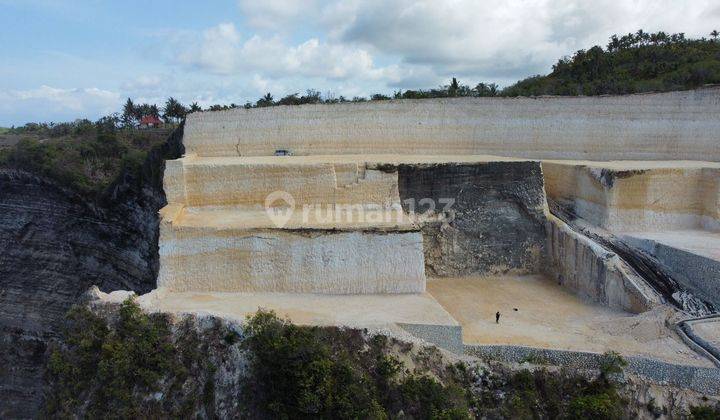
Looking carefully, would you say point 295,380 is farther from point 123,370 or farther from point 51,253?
point 51,253

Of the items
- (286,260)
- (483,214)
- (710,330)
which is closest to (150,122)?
(286,260)

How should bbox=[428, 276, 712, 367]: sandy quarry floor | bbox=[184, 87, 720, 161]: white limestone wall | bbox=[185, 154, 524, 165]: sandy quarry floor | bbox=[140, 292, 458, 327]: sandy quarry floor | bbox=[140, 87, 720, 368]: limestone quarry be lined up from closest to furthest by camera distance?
bbox=[428, 276, 712, 367]: sandy quarry floor, bbox=[140, 292, 458, 327]: sandy quarry floor, bbox=[140, 87, 720, 368]: limestone quarry, bbox=[185, 154, 524, 165]: sandy quarry floor, bbox=[184, 87, 720, 161]: white limestone wall

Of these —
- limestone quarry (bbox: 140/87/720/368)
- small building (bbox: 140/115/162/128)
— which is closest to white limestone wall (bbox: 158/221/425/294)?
limestone quarry (bbox: 140/87/720/368)

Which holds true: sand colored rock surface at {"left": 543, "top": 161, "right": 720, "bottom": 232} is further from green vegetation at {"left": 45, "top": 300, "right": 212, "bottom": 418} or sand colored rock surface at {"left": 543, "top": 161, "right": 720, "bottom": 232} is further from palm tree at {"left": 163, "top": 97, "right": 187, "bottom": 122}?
palm tree at {"left": 163, "top": 97, "right": 187, "bottom": 122}

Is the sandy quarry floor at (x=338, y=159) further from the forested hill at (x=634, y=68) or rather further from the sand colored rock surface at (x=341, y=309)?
the forested hill at (x=634, y=68)

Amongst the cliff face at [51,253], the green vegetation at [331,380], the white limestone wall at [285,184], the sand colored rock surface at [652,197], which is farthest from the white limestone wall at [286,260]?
the cliff face at [51,253]

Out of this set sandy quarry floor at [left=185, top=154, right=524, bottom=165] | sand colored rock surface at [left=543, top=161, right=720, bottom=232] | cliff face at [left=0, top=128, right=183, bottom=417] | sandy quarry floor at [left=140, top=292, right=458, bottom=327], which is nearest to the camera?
sandy quarry floor at [left=140, top=292, right=458, bottom=327]

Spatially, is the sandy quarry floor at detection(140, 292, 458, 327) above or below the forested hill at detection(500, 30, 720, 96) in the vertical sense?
below

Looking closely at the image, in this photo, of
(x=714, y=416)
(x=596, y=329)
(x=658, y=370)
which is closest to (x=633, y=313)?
(x=596, y=329)
